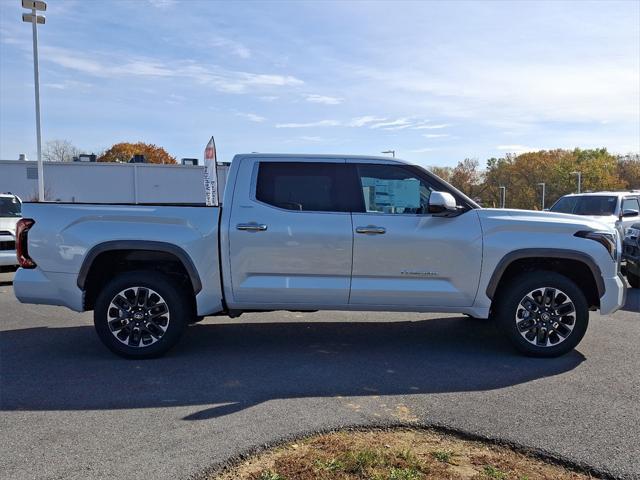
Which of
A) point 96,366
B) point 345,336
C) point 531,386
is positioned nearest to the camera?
point 531,386

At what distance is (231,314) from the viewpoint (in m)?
5.86

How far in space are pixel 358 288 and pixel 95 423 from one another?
266 cm

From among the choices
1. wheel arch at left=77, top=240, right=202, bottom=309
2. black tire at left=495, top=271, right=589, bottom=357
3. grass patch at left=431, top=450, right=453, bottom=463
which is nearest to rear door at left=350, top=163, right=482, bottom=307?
black tire at left=495, top=271, right=589, bottom=357

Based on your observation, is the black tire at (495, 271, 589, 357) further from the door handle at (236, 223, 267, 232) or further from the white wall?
the white wall

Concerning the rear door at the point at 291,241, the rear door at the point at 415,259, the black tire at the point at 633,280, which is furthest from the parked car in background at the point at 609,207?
the rear door at the point at 291,241

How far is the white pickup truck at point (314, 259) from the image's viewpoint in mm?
5484

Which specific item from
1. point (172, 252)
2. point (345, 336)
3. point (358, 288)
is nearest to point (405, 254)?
point (358, 288)

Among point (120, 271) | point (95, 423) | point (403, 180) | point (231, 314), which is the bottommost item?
point (95, 423)

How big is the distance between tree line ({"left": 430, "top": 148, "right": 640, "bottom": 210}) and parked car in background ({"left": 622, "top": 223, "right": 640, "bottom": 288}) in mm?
57895

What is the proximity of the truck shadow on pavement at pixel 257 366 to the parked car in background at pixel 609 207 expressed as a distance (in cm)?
775

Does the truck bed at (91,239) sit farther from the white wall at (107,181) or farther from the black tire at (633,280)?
the white wall at (107,181)

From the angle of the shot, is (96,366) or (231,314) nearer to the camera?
(96,366)

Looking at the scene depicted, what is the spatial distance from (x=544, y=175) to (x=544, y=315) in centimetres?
7376

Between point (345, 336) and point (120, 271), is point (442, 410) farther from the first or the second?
point (120, 271)
